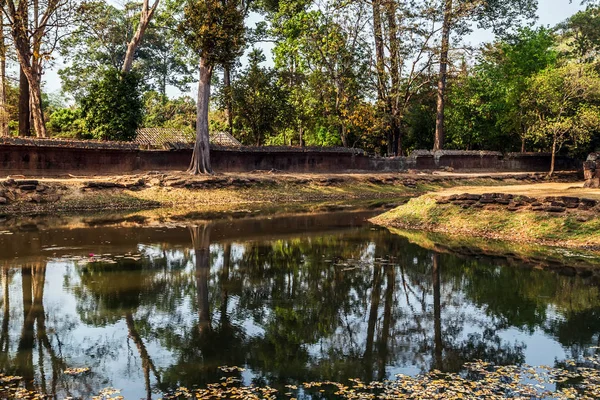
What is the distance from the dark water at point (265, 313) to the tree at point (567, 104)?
23.5 metres

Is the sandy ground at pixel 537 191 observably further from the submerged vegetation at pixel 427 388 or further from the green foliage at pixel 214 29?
the green foliage at pixel 214 29

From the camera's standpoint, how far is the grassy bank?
577 inches

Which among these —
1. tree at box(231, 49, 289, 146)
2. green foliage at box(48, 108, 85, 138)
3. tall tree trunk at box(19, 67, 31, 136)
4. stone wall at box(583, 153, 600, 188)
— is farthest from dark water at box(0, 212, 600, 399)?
green foliage at box(48, 108, 85, 138)

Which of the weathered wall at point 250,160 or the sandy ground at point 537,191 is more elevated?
the weathered wall at point 250,160

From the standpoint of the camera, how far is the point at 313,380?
6.34 meters

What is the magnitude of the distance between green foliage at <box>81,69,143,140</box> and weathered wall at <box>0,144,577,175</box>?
63.7 inches

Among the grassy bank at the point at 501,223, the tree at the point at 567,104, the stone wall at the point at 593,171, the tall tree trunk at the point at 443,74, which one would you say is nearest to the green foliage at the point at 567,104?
the tree at the point at 567,104

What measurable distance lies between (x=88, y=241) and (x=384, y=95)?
24.8 meters

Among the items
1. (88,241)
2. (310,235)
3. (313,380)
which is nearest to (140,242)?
(88,241)

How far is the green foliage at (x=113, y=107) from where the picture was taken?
2709cm

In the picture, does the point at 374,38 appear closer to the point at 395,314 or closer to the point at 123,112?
the point at 123,112

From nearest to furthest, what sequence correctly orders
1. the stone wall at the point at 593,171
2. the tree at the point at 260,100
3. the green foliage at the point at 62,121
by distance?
the stone wall at the point at 593,171 → the tree at the point at 260,100 → the green foliage at the point at 62,121

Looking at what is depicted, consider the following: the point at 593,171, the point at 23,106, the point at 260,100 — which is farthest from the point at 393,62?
the point at 23,106

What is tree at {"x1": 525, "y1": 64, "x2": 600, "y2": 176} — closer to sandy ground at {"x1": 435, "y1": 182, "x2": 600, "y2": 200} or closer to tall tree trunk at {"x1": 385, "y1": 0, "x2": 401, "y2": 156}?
tall tree trunk at {"x1": 385, "y1": 0, "x2": 401, "y2": 156}
